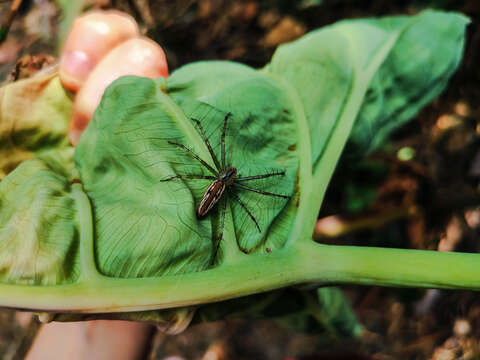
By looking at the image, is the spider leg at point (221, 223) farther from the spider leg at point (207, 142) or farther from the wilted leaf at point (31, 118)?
the wilted leaf at point (31, 118)

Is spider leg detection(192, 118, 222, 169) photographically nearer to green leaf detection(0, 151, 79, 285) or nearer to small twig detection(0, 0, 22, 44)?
green leaf detection(0, 151, 79, 285)

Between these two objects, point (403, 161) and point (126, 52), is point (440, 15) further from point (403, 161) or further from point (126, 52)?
point (126, 52)

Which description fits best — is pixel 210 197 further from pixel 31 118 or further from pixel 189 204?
pixel 31 118

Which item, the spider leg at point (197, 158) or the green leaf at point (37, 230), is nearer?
the green leaf at point (37, 230)

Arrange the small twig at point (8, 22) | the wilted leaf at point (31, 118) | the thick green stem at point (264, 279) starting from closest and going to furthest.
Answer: the thick green stem at point (264, 279)
the wilted leaf at point (31, 118)
the small twig at point (8, 22)

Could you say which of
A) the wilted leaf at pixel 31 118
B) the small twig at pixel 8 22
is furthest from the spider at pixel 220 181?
the small twig at pixel 8 22

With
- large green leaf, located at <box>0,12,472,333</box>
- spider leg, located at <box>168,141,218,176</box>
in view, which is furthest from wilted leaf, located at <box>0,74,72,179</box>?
spider leg, located at <box>168,141,218,176</box>
